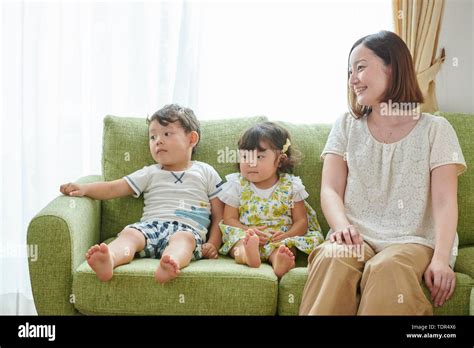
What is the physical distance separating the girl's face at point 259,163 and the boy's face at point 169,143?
230 millimetres

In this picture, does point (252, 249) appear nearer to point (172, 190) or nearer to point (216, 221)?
point (216, 221)

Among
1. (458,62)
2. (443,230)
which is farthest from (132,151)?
(458,62)

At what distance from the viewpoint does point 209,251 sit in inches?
100

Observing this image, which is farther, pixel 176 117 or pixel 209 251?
pixel 176 117

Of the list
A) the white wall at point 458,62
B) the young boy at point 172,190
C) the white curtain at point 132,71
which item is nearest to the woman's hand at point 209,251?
the young boy at point 172,190

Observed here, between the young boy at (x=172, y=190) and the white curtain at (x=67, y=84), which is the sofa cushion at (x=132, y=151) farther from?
the white curtain at (x=67, y=84)

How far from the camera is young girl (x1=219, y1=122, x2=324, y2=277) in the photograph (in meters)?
2.56

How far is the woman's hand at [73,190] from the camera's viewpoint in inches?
102

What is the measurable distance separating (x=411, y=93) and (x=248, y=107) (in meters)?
1.04

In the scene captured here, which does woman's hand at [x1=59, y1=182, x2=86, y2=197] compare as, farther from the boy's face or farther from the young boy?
the boy's face

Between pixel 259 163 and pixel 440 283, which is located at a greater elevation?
pixel 259 163

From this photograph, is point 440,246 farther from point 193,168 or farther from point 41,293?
point 41,293

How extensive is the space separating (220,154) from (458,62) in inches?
47.9

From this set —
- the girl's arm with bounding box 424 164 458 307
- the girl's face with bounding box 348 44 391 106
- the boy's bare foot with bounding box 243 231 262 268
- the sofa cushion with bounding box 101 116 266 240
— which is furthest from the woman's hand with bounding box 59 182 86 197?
the girl's arm with bounding box 424 164 458 307
